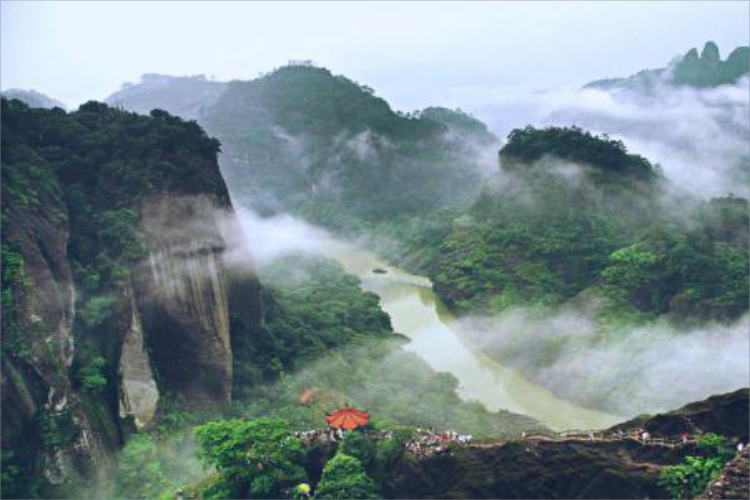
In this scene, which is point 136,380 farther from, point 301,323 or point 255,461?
point 301,323

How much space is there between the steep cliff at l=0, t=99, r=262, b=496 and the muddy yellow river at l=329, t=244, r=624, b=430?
37.8 ft

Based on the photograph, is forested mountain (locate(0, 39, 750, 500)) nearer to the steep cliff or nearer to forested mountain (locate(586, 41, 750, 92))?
the steep cliff

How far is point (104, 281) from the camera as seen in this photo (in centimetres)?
2723

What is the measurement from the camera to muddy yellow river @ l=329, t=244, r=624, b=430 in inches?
1356

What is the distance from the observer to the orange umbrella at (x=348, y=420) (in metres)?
23.5

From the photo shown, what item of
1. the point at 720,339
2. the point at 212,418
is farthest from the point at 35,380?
the point at 720,339

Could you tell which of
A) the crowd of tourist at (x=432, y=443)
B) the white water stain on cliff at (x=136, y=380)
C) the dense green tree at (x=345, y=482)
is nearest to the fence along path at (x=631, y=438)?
the crowd of tourist at (x=432, y=443)

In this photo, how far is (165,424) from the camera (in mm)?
27172

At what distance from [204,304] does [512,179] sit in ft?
118

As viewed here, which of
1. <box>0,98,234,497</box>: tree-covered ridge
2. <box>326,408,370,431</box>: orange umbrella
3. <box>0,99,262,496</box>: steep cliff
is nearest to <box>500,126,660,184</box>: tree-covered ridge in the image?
<box>0,99,262,496</box>: steep cliff

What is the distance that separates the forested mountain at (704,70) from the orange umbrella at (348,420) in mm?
90346

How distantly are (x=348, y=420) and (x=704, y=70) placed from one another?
3933 inches

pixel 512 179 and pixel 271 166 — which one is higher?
pixel 271 166

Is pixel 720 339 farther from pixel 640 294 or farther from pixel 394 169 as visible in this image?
pixel 394 169
